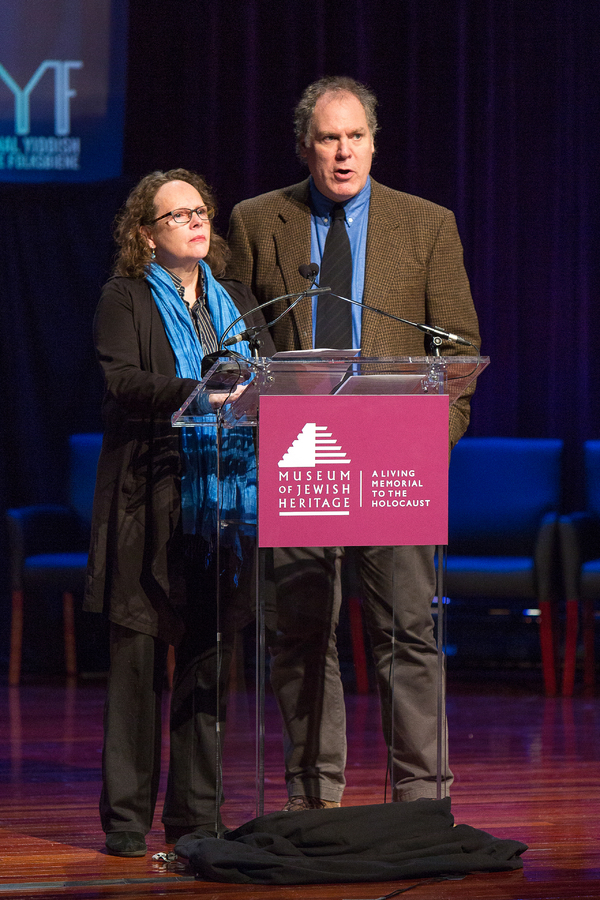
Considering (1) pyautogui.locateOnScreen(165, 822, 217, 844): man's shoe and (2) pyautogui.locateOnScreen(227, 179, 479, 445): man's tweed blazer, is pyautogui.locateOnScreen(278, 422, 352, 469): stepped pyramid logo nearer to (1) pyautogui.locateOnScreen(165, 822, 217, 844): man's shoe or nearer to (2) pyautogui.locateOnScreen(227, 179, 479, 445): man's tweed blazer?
(2) pyautogui.locateOnScreen(227, 179, 479, 445): man's tweed blazer

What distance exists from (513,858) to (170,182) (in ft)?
5.66

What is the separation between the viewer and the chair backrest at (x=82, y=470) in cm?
568

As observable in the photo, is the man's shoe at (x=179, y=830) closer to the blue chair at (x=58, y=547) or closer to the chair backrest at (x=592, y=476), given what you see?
the blue chair at (x=58, y=547)

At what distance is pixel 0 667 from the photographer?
18.9 ft

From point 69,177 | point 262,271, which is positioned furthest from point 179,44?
point 262,271

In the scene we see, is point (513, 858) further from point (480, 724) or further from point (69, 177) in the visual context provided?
point (69, 177)

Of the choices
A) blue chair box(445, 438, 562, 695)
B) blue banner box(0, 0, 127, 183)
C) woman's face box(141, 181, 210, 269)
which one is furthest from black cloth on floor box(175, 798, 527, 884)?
blue banner box(0, 0, 127, 183)

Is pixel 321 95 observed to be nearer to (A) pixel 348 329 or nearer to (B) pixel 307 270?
(A) pixel 348 329

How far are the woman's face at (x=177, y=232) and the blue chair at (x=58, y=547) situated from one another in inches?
104

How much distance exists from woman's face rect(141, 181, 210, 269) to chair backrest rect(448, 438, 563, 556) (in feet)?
9.15

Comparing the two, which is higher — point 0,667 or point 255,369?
point 255,369

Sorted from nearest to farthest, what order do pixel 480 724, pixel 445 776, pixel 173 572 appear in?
pixel 445 776 < pixel 173 572 < pixel 480 724

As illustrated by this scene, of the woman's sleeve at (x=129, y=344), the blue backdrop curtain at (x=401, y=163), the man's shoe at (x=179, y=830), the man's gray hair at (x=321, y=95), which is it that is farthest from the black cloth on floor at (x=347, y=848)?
the blue backdrop curtain at (x=401, y=163)

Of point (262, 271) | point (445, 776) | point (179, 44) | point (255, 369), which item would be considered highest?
point (179, 44)
